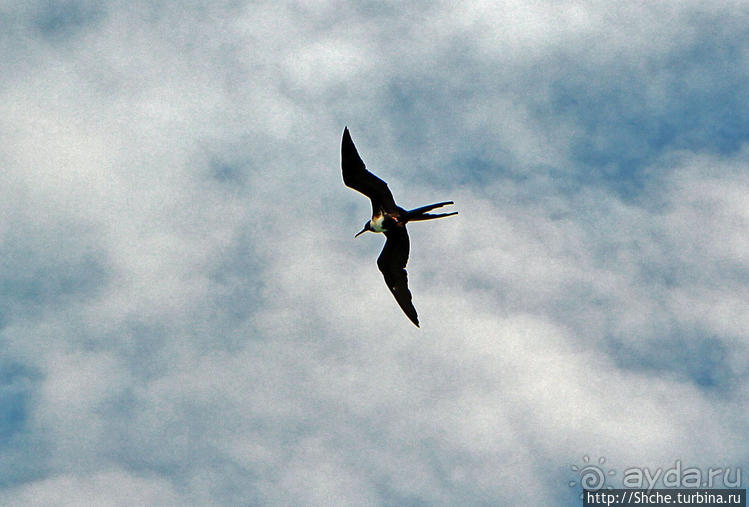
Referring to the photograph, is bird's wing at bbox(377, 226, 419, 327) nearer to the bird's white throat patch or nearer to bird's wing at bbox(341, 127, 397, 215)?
the bird's white throat patch

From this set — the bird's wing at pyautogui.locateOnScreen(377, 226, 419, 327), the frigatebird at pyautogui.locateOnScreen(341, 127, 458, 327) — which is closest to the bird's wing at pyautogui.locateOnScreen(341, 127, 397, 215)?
the frigatebird at pyautogui.locateOnScreen(341, 127, 458, 327)

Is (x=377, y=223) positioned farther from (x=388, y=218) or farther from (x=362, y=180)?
(x=362, y=180)

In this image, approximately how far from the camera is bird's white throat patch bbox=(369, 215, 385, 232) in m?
30.2

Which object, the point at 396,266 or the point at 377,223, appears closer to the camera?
the point at 377,223

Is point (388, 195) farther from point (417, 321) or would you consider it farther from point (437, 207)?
point (417, 321)

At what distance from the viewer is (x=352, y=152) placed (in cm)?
2891

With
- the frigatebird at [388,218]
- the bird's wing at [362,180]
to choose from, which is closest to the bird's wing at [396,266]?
the frigatebird at [388,218]

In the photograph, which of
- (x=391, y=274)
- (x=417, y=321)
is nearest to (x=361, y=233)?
(x=391, y=274)

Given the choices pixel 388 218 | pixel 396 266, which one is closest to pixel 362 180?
pixel 388 218

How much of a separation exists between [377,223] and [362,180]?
2.09 m

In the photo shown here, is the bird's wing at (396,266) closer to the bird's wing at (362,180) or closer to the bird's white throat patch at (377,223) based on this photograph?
the bird's white throat patch at (377,223)

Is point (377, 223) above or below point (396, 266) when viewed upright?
above

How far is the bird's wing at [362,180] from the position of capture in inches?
1139

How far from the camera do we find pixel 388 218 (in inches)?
1182
